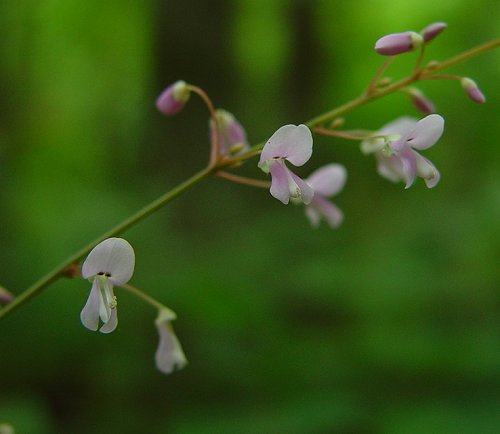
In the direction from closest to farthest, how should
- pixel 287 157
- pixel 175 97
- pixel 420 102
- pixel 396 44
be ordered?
pixel 287 157, pixel 396 44, pixel 420 102, pixel 175 97

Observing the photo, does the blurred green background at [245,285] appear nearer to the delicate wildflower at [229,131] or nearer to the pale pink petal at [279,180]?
the delicate wildflower at [229,131]

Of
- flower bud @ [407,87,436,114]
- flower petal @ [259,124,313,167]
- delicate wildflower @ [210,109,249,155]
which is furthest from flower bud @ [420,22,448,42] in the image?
delicate wildflower @ [210,109,249,155]

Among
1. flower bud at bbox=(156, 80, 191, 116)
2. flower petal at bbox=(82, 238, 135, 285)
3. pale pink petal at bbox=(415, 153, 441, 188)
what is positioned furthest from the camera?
flower bud at bbox=(156, 80, 191, 116)

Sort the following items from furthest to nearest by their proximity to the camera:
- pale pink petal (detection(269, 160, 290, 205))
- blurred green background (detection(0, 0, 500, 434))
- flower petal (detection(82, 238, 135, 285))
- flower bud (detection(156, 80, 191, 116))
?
blurred green background (detection(0, 0, 500, 434))
flower bud (detection(156, 80, 191, 116))
pale pink petal (detection(269, 160, 290, 205))
flower petal (detection(82, 238, 135, 285))

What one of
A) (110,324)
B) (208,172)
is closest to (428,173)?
(208,172)

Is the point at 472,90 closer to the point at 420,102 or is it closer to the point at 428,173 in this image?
the point at 420,102

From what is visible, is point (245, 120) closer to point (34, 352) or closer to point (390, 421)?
point (34, 352)

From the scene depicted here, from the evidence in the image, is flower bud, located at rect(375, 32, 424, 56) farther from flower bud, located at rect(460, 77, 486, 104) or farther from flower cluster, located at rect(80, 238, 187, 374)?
flower cluster, located at rect(80, 238, 187, 374)
